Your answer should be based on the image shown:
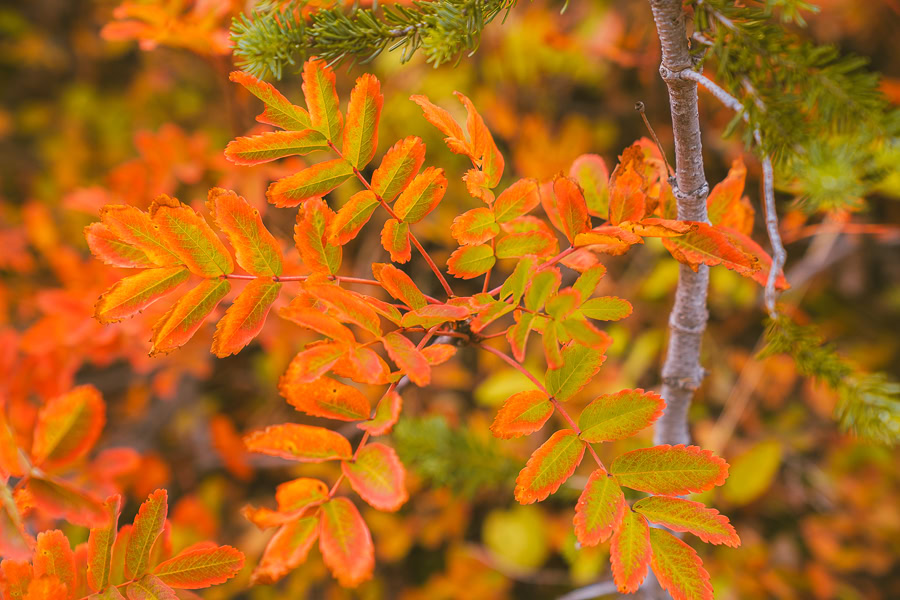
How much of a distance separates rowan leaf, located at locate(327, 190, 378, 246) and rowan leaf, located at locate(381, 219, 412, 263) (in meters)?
0.02

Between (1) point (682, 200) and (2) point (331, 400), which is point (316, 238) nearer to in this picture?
(2) point (331, 400)

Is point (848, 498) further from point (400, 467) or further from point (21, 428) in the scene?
point (21, 428)

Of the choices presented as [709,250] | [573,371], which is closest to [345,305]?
[573,371]

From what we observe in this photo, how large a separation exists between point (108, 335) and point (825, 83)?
109 centimetres

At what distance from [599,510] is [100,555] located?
512 mm

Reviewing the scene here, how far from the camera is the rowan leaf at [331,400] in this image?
518 mm

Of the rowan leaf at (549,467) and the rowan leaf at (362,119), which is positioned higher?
the rowan leaf at (362,119)

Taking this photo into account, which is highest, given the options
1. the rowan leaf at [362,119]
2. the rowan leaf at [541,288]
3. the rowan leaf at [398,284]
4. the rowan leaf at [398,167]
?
the rowan leaf at [362,119]

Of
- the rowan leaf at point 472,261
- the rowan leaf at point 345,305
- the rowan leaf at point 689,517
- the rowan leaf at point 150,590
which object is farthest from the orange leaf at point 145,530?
the rowan leaf at point 689,517

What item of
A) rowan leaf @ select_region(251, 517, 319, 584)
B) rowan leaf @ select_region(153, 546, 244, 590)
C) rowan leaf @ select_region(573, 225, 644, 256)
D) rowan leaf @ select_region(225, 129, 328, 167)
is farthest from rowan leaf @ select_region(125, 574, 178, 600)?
rowan leaf @ select_region(573, 225, 644, 256)

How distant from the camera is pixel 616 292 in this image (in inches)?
64.2

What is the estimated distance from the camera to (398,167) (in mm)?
570

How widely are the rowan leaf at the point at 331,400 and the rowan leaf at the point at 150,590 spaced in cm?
25

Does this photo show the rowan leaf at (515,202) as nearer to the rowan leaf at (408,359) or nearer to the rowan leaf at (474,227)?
the rowan leaf at (474,227)
